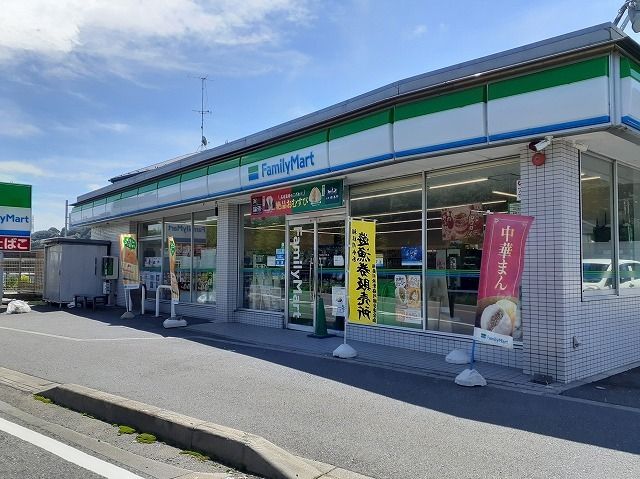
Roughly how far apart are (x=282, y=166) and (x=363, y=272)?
3.50 meters

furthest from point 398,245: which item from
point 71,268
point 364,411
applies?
point 71,268

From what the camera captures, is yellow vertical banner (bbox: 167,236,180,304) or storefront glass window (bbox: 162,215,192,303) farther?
storefront glass window (bbox: 162,215,192,303)

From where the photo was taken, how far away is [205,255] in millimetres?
15297

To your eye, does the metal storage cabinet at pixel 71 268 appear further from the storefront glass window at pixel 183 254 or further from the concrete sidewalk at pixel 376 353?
the concrete sidewalk at pixel 376 353

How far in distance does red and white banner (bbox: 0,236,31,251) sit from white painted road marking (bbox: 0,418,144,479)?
1694cm

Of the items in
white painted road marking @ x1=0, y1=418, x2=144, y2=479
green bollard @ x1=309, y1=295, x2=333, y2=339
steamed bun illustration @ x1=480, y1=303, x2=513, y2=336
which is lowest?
white painted road marking @ x1=0, y1=418, x2=144, y2=479

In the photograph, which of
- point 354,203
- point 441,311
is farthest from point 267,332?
point 441,311

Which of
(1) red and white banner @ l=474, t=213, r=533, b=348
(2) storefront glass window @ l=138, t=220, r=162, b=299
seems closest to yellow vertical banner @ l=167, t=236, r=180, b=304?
(2) storefront glass window @ l=138, t=220, r=162, b=299

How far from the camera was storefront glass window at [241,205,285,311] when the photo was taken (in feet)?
42.3

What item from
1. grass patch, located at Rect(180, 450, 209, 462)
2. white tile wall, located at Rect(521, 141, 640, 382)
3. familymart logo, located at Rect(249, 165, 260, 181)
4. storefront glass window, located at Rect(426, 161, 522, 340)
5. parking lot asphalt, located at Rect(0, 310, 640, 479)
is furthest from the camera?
familymart logo, located at Rect(249, 165, 260, 181)

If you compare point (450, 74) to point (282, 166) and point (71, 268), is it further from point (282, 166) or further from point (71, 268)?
point (71, 268)

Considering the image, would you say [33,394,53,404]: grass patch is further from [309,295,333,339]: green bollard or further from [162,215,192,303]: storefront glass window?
[162,215,192,303]: storefront glass window

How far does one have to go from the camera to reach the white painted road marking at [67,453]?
14.6 ft

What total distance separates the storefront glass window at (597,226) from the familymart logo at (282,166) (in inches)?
196
